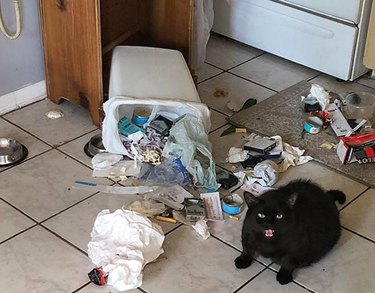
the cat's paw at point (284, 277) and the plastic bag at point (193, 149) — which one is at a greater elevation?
the plastic bag at point (193, 149)

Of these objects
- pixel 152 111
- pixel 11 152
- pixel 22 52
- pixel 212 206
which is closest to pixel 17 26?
pixel 22 52

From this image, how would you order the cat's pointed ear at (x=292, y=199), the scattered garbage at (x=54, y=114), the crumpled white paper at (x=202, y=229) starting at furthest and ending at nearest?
the scattered garbage at (x=54, y=114), the crumpled white paper at (x=202, y=229), the cat's pointed ear at (x=292, y=199)

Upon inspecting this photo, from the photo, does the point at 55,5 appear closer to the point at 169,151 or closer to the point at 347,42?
the point at 169,151

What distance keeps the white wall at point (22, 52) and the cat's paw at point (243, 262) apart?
4.22 feet

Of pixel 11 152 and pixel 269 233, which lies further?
pixel 11 152

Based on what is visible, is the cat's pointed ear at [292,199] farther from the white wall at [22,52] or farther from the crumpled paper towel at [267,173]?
the white wall at [22,52]

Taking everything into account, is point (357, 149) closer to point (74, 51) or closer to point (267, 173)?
point (267, 173)

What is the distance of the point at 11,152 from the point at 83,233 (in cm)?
53

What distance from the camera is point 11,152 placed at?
260 centimetres

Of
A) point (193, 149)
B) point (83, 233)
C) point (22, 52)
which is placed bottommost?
point (83, 233)

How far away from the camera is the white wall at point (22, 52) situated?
9.20 ft

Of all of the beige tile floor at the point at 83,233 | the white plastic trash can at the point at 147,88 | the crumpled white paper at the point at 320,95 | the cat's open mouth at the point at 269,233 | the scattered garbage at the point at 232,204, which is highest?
the white plastic trash can at the point at 147,88

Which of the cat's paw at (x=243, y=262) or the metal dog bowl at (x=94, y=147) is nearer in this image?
the cat's paw at (x=243, y=262)

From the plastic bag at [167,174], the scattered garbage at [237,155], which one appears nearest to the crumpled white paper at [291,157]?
the scattered garbage at [237,155]
